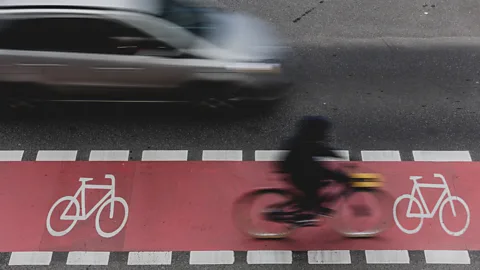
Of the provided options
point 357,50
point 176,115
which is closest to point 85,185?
point 176,115

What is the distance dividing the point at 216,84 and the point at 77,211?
9.22ft

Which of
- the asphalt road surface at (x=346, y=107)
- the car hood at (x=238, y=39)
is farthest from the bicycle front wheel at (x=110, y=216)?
the car hood at (x=238, y=39)

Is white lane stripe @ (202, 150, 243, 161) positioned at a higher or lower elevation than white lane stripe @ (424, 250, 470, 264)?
higher

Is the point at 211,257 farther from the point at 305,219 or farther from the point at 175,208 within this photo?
the point at 305,219

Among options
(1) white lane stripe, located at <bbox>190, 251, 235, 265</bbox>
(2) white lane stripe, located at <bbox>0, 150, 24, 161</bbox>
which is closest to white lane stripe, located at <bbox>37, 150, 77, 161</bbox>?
(2) white lane stripe, located at <bbox>0, 150, 24, 161</bbox>

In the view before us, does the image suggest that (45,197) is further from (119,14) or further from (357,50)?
(357,50)

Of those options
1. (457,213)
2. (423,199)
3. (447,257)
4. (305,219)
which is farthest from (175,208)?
(457,213)

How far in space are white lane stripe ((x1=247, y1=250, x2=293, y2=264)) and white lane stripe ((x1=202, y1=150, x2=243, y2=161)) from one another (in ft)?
5.42

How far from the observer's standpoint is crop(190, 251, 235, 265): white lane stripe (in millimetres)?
7133

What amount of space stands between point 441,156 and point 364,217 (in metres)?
1.88

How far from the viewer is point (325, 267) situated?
707 cm

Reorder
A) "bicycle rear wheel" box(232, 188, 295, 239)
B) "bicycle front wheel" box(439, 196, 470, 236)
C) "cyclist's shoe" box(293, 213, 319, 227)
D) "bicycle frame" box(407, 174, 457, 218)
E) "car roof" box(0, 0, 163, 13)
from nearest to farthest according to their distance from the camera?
1. "cyclist's shoe" box(293, 213, 319, 227)
2. "bicycle rear wheel" box(232, 188, 295, 239)
3. "bicycle front wheel" box(439, 196, 470, 236)
4. "bicycle frame" box(407, 174, 457, 218)
5. "car roof" box(0, 0, 163, 13)

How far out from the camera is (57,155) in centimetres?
833

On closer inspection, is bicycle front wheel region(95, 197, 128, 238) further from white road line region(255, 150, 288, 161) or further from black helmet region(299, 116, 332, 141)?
black helmet region(299, 116, 332, 141)
